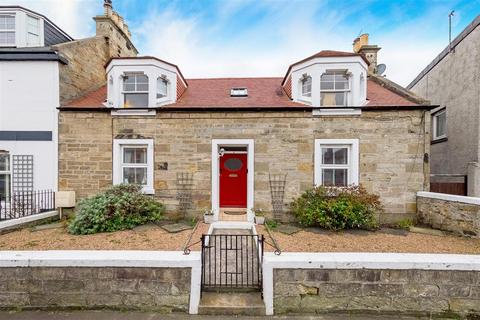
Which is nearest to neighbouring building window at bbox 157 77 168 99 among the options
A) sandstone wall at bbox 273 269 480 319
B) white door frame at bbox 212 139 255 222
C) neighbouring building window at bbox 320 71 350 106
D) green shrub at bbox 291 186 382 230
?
white door frame at bbox 212 139 255 222

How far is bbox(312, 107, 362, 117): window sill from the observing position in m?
7.69

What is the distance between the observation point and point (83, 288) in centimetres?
360

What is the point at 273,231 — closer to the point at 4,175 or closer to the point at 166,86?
the point at 166,86

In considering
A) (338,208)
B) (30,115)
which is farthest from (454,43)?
(30,115)

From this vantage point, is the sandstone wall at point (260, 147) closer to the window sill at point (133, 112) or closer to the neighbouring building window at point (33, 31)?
the window sill at point (133, 112)

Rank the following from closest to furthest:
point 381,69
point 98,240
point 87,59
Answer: point 98,240
point 87,59
point 381,69

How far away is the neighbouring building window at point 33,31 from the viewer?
28.2 ft

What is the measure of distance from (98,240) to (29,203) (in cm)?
417

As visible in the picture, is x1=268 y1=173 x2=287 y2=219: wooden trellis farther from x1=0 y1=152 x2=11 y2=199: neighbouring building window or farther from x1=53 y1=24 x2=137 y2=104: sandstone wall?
x1=0 y1=152 x2=11 y2=199: neighbouring building window

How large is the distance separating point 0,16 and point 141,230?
32.8ft

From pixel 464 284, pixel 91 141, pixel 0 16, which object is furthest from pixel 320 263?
pixel 0 16

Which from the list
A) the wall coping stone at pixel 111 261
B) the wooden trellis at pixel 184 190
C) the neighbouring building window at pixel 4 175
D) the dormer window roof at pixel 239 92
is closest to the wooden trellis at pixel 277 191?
the wooden trellis at pixel 184 190

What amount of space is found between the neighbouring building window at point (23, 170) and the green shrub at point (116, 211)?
264cm

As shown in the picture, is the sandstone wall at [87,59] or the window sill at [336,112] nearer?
the window sill at [336,112]
